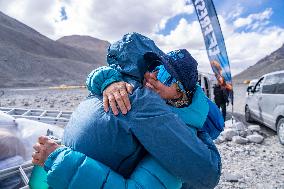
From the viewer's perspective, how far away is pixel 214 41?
38.1 feet

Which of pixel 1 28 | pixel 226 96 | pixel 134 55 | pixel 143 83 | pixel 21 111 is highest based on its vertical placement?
pixel 1 28

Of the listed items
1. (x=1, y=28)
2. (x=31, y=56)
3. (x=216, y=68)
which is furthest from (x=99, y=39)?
(x=216, y=68)

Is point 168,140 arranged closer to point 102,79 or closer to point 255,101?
point 102,79

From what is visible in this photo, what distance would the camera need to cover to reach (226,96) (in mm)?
11805

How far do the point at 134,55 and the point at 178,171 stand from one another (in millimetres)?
622

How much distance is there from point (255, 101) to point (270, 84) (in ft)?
4.16

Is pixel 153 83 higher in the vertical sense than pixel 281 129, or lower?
higher

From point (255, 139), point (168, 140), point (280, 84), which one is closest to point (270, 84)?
point (280, 84)

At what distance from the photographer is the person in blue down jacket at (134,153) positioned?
150cm

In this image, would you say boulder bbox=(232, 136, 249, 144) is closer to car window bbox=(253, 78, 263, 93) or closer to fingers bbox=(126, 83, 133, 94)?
car window bbox=(253, 78, 263, 93)

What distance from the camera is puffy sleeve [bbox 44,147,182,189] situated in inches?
58.7

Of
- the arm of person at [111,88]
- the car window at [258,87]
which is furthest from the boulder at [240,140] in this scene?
the arm of person at [111,88]

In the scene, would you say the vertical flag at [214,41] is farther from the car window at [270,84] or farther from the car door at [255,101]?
the car window at [270,84]

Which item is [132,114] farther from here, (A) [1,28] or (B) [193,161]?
(A) [1,28]
